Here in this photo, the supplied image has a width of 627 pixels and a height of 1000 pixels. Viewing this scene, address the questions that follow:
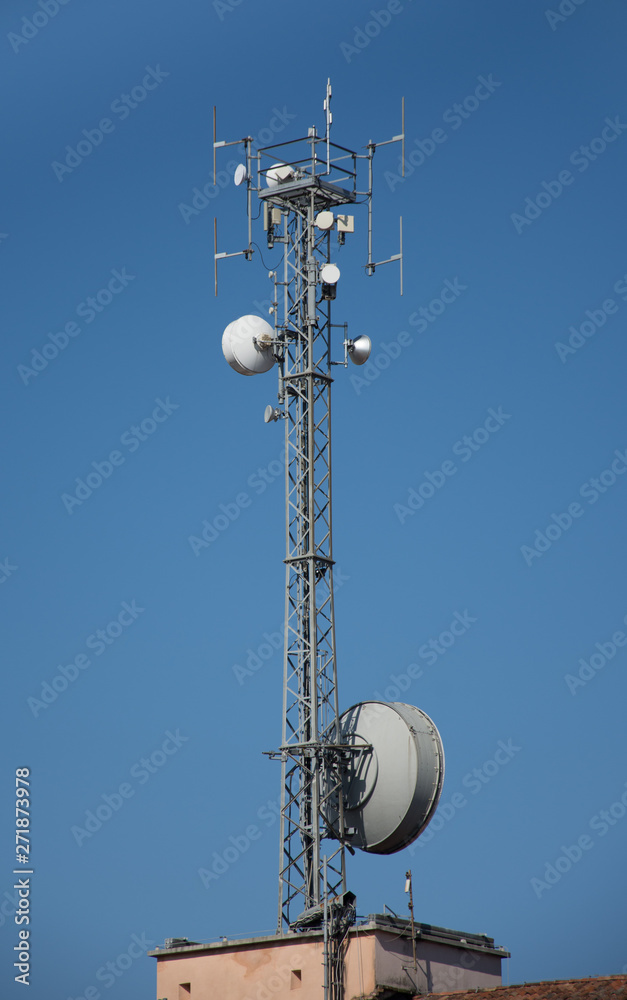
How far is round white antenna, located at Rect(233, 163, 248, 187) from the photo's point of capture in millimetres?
37562

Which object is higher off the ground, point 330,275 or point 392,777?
point 330,275

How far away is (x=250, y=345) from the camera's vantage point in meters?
37.1

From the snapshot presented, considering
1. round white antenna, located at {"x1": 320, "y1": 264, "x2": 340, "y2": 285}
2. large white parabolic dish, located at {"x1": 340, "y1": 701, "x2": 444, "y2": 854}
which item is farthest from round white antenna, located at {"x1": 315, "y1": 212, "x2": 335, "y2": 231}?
large white parabolic dish, located at {"x1": 340, "y1": 701, "x2": 444, "y2": 854}

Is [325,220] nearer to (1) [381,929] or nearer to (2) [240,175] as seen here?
(2) [240,175]

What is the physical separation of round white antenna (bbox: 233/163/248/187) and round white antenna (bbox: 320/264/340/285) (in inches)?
109

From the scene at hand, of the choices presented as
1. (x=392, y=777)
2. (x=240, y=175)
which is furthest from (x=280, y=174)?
(x=392, y=777)

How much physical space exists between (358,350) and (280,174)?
4024 mm

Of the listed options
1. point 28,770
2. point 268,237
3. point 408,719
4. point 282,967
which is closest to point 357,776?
point 408,719

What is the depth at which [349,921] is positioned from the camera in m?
32.5

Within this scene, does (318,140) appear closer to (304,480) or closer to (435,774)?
(304,480)

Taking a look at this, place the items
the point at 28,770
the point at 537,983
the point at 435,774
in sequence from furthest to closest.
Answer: the point at 28,770
the point at 435,774
the point at 537,983

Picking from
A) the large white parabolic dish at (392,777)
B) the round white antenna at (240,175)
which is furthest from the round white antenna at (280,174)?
the large white parabolic dish at (392,777)

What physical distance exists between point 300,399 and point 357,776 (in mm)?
7673

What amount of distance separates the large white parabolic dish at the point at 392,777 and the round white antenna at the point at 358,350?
719 cm
